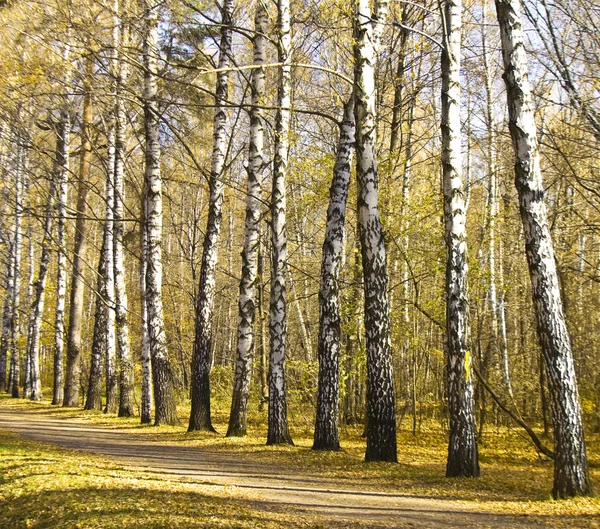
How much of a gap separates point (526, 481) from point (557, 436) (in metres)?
2.27

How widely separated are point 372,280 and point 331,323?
1.63 metres

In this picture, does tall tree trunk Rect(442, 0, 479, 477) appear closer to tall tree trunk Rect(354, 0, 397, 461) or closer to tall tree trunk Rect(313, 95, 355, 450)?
tall tree trunk Rect(354, 0, 397, 461)

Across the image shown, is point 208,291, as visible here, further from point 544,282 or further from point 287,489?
point 544,282


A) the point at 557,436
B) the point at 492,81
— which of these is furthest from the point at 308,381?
the point at 492,81

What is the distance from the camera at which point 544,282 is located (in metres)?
6.75

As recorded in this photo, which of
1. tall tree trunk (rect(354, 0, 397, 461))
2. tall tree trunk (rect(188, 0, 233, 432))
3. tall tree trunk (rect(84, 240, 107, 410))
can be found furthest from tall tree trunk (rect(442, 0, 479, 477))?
tall tree trunk (rect(84, 240, 107, 410))

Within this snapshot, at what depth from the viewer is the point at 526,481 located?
850 cm

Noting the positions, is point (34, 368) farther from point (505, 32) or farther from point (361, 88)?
point (505, 32)

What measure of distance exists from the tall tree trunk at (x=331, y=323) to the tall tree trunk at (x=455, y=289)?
97.9 inches

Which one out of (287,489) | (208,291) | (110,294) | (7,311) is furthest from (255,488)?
(7,311)

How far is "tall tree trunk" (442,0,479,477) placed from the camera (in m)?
8.02

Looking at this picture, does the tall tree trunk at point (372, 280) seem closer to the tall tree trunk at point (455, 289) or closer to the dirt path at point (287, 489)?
the tall tree trunk at point (455, 289)

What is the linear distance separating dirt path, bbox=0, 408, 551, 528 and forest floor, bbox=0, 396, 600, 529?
0.02 meters

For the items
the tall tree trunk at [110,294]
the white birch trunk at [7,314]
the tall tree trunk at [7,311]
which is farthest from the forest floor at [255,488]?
the white birch trunk at [7,314]
